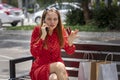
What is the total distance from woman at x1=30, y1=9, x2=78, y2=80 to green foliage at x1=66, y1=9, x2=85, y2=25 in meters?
14.8

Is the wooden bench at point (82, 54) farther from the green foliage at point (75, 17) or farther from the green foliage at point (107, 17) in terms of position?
the green foliage at point (75, 17)

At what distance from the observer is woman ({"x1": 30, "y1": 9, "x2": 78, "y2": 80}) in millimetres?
4410

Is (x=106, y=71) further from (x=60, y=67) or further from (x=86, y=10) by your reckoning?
(x=86, y=10)

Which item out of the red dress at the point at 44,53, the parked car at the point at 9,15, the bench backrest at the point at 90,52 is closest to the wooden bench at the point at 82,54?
the bench backrest at the point at 90,52

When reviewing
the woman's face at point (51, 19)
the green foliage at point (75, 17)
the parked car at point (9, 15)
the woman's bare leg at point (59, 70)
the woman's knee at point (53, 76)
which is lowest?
the parked car at point (9, 15)

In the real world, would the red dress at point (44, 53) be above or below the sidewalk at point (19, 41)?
above

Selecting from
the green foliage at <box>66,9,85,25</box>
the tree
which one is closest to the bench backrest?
the tree

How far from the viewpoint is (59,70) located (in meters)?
4.37

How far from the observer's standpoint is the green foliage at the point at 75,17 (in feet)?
64.0

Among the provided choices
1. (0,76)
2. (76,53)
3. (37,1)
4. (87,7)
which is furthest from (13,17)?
(76,53)

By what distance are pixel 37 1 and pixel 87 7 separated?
249 cm

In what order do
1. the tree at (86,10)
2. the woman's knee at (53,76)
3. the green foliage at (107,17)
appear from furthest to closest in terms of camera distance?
the tree at (86,10), the green foliage at (107,17), the woman's knee at (53,76)

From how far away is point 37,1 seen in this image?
19797 mm

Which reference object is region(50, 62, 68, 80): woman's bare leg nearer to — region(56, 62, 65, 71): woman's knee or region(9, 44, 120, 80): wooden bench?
region(56, 62, 65, 71): woman's knee
